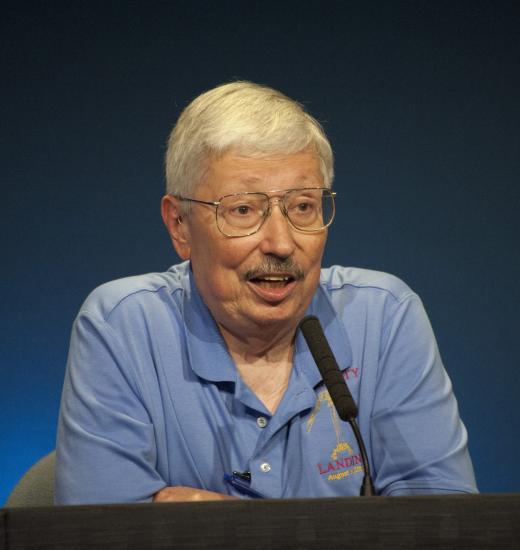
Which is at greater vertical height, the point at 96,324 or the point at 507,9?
the point at 507,9

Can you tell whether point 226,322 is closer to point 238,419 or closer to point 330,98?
point 238,419

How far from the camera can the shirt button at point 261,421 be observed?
1.83m

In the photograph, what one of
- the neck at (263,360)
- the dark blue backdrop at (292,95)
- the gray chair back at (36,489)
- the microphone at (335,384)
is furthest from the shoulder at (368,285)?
the dark blue backdrop at (292,95)

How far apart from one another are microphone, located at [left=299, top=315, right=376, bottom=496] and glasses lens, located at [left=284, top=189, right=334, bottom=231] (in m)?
0.38

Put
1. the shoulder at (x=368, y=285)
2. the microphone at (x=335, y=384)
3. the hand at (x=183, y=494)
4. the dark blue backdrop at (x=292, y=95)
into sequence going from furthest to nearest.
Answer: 1. the dark blue backdrop at (x=292, y=95)
2. the shoulder at (x=368, y=285)
3. the hand at (x=183, y=494)
4. the microphone at (x=335, y=384)

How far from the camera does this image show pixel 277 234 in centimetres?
179

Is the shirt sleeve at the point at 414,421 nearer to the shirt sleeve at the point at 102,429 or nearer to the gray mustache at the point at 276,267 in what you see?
the gray mustache at the point at 276,267

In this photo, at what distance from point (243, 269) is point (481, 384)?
2.06 meters

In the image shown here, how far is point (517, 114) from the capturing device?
11.5ft

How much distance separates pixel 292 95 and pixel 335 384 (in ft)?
7.40

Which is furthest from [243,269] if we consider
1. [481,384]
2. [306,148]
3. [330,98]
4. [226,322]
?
[481,384]

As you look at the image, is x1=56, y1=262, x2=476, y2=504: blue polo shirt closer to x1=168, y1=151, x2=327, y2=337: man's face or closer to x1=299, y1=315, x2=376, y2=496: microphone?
x1=168, y1=151, x2=327, y2=337: man's face

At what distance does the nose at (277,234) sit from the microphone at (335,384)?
311 millimetres

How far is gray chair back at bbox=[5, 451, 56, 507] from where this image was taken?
78.0 inches
